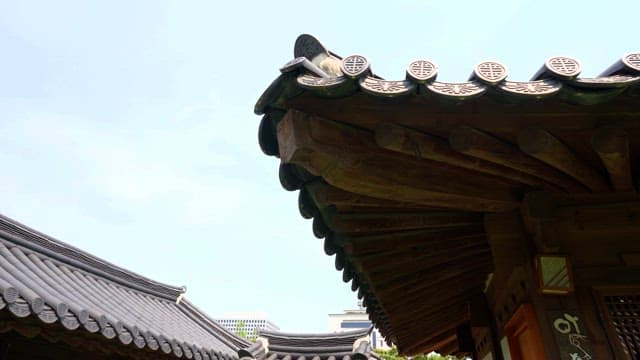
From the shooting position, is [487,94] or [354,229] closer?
[487,94]

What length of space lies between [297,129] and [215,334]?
408 inches

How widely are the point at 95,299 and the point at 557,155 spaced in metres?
7.07

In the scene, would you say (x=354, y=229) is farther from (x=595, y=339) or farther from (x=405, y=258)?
(x=595, y=339)

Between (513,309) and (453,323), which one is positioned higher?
(453,323)

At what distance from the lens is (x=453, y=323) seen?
5633 mm

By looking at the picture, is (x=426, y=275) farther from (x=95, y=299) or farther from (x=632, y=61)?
(x=95, y=299)

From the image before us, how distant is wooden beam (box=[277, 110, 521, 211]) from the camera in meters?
1.97

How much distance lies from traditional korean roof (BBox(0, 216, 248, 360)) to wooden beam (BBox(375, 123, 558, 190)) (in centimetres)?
328

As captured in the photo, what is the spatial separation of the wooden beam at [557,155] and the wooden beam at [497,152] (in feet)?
0.24

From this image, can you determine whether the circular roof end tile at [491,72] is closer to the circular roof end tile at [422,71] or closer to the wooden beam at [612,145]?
the circular roof end tile at [422,71]

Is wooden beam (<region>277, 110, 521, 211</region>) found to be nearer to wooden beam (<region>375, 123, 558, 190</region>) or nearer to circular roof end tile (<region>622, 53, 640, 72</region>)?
wooden beam (<region>375, 123, 558, 190</region>)

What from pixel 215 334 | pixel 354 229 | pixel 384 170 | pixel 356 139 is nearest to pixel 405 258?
pixel 354 229

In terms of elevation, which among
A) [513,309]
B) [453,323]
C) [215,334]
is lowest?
[513,309]

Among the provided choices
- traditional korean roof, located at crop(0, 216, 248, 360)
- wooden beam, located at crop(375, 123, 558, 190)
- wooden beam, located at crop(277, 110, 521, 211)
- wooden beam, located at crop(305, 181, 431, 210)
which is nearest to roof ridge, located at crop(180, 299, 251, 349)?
traditional korean roof, located at crop(0, 216, 248, 360)
